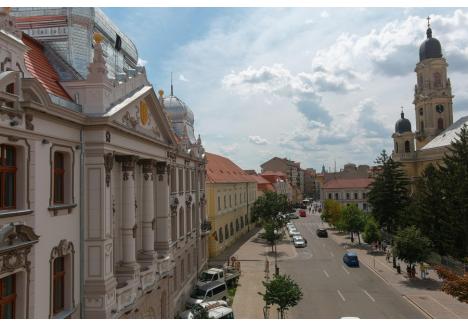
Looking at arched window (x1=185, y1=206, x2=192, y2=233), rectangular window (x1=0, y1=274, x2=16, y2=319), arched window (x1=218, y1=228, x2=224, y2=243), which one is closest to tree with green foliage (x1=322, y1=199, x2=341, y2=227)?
arched window (x1=218, y1=228, x2=224, y2=243)

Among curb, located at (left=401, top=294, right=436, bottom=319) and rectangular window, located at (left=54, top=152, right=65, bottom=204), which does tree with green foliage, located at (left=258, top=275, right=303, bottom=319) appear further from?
rectangular window, located at (left=54, top=152, right=65, bottom=204)

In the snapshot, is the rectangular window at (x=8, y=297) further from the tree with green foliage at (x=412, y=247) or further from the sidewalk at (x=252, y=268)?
the tree with green foliage at (x=412, y=247)

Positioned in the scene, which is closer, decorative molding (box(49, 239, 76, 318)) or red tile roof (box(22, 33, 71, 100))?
decorative molding (box(49, 239, 76, 318))

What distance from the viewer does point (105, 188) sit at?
14.5 metres

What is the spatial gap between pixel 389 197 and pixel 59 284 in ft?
161

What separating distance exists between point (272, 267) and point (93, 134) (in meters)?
29.2

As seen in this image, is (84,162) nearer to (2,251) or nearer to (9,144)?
(9,144)

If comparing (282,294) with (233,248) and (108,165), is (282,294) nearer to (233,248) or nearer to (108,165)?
(108,165)

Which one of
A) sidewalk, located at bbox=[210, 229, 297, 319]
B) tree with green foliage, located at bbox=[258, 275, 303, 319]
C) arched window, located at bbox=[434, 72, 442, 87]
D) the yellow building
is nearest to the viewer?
tree with green foliage, located at bbox=[258, 275, 303, 319]

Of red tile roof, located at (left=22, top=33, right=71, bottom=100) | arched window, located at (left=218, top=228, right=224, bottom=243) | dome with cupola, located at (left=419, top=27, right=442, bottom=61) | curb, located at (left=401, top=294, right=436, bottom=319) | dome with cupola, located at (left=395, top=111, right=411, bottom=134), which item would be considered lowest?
curb, located at (left=401, top=294, right=436, bottom=319)

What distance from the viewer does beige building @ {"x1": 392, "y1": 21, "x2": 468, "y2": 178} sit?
2721 inches

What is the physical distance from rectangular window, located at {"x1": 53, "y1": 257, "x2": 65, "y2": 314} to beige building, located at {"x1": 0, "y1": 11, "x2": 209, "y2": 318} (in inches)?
1.3

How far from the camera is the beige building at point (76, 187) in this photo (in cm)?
1087

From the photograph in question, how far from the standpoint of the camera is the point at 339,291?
3097 cm
